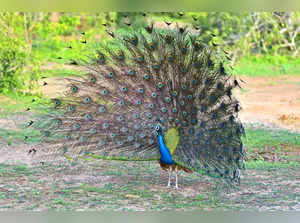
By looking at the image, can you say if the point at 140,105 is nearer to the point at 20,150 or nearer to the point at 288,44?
the point at 20,150

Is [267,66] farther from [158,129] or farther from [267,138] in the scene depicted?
[158,129]

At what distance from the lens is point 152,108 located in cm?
513

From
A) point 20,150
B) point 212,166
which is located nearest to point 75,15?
point 20,150

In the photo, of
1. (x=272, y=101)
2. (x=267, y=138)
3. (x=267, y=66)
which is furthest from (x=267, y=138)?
(x=267, y=66)

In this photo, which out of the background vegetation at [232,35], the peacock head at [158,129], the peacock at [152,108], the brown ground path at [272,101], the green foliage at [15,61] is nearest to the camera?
the peacock head at [158,129]

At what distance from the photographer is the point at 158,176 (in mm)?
5805

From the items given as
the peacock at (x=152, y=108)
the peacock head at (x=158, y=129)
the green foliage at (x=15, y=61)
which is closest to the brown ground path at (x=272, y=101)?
the peacock at (x=152, y=108)

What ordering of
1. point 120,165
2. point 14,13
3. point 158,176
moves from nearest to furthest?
1. point 158,176
2. point 120,165
3. point 14,13

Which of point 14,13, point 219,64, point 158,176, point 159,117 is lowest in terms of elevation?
point 158,176

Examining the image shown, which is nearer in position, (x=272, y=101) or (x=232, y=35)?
(x=272, y=101)

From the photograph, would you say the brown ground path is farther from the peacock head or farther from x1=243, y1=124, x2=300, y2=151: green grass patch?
the peacock head

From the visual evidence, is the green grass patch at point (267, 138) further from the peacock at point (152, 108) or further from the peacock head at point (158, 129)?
the peacock head at point (158, 129)

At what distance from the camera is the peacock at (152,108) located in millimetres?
5051

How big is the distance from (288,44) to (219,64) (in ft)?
22.7
